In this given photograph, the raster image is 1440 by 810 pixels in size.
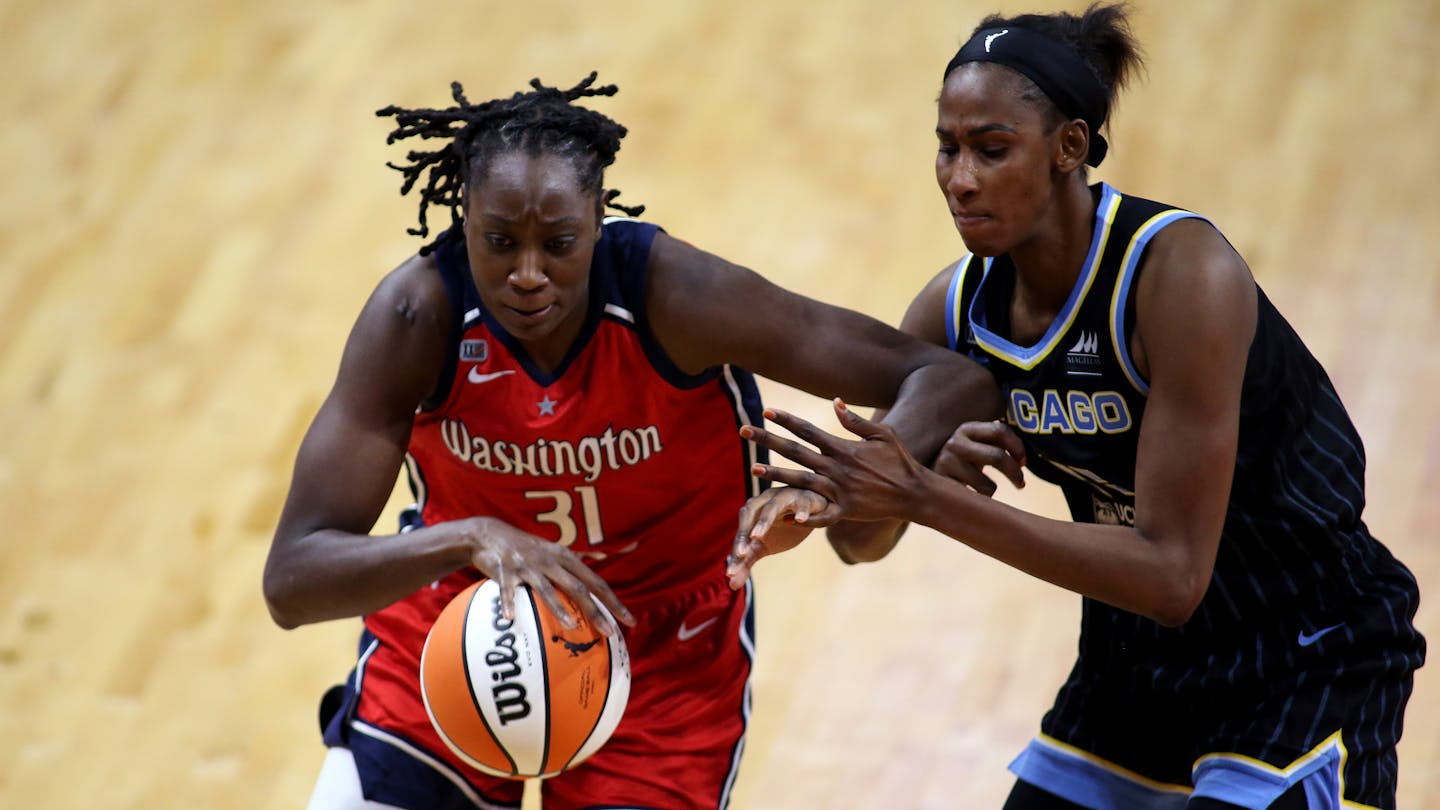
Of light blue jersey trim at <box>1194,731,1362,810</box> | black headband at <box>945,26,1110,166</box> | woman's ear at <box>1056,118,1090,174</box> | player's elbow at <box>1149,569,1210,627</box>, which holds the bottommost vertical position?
light blue jersey trim at <box>1194,731,1362,810</box>

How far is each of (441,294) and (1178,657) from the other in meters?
1.25

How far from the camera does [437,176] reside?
2.79 meters

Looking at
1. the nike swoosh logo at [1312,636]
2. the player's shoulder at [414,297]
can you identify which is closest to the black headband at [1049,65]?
the nike swoosh logo at [1312,636]

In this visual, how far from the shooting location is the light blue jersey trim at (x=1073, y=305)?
7.82ft

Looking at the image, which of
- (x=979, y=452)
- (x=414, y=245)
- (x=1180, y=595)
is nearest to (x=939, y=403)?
(x=979, y=452)

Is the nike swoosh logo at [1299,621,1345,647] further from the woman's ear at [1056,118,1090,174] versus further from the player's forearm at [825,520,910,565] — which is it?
the woman's ear at [1056,118,1090,174]

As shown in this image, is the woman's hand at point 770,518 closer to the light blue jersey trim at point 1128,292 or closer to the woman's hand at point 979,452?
the woman's hand at point 979,452

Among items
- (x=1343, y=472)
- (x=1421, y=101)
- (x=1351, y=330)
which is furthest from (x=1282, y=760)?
(x=1421, y=101)

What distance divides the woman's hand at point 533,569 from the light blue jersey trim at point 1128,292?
787 millimetres

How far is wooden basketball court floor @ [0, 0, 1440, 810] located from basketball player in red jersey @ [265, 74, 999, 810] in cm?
134

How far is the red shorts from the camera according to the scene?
2789mm

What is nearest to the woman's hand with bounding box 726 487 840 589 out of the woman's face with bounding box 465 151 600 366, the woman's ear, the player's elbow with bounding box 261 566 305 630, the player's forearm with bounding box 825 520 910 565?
the player's forearm with bounding box 825 520 910 565

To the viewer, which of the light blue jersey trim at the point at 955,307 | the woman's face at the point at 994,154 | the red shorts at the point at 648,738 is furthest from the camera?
the red shorts at the point at 648,738

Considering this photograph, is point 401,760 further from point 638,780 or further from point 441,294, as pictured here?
point 441,294
